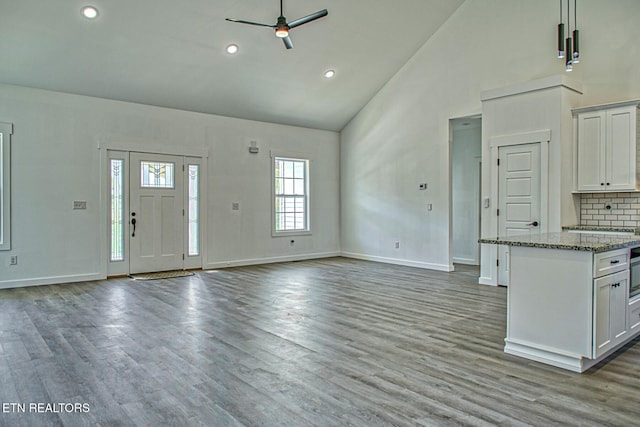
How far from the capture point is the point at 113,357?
10.9 ft

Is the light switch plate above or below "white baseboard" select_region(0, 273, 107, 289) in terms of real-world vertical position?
above

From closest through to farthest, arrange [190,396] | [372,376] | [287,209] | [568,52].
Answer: [190,396], [372,376], [568,52], [287,209]

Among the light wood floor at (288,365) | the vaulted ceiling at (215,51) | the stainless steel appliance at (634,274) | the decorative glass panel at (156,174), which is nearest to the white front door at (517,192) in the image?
the light wood floor at (288,365)

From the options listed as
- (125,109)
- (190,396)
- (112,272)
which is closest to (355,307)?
(190,396)

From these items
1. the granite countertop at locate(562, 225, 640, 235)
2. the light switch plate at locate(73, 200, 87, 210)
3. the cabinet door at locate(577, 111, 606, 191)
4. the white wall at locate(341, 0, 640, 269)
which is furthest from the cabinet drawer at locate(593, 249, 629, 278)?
the light switch plate at locate(73, 200, 87, 210)

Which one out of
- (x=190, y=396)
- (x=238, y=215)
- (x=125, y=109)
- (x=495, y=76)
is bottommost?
(x=190, y=396)

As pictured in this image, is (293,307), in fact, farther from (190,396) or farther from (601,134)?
(601,134)

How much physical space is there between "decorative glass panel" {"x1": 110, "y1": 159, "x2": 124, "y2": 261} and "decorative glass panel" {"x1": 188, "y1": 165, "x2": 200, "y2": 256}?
118 cm

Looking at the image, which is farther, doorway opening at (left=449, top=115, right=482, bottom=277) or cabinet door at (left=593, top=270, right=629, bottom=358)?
doorway opening at (left=449, top=115, right=482, bottom=277)

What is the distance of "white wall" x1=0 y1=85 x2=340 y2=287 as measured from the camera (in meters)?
6.16

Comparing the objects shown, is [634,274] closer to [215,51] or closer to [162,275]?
[215,51]

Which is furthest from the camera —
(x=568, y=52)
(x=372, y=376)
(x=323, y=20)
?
(x=323, y=20)

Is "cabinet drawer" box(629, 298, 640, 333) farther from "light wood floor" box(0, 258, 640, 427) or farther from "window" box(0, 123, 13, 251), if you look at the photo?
"window" box(0, 123, 13, 251)

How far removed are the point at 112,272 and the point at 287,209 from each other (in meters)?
3.67
